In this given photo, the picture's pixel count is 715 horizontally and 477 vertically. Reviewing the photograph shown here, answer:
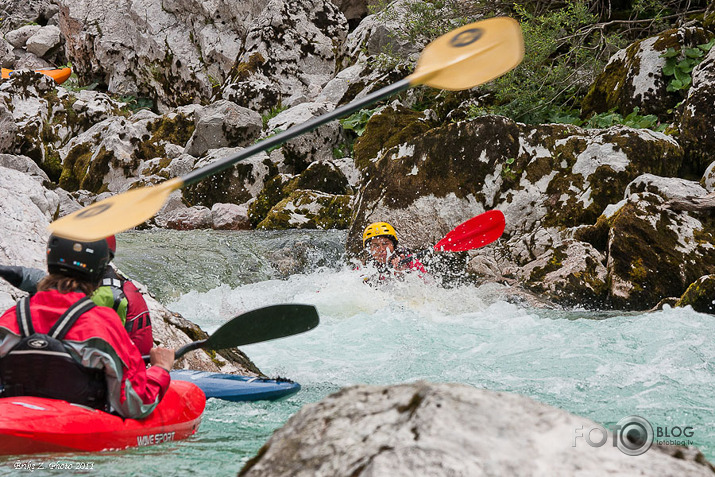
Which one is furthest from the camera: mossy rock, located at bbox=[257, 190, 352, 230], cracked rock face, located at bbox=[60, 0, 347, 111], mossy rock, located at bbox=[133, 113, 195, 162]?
cracked rock face, located at bbox=[60, 0, 347, 111]

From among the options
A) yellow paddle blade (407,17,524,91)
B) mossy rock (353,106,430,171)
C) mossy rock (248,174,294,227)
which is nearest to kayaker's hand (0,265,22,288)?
yellow paddle blade (407,17,524,91)

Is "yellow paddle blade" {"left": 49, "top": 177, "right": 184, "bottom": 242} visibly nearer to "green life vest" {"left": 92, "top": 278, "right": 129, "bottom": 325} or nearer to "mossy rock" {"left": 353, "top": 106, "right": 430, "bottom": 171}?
"green life vest" {"left": 92, "top": 278, "right": 129, "bottom": 325}

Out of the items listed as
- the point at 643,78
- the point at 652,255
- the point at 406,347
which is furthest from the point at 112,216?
the point at 643,78

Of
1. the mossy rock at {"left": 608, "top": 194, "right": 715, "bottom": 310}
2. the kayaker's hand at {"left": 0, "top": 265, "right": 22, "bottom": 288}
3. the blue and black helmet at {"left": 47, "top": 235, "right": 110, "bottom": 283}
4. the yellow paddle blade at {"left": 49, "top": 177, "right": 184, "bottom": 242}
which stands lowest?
the mossy rock at {"left": 608, "top": 194, "right": 715, "bottom": 310}

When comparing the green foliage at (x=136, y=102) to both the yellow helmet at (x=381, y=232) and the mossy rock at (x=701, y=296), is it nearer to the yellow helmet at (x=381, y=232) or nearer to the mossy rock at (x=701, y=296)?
the yellow helmet at (x=381, y=232)

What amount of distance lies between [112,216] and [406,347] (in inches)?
121

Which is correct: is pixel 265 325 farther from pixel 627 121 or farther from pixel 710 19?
→ pixel 710 19

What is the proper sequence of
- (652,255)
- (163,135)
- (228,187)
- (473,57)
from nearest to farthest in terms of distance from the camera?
(473,57) → (652,255) → (228,187) → (163,135)

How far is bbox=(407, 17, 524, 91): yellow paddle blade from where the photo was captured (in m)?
2.57

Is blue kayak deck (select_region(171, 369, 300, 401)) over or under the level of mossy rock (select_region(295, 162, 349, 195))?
over

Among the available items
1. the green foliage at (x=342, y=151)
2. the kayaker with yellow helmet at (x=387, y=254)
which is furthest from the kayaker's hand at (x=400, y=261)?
the green foliage at (x=342, y=151)

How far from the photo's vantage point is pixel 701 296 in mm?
4965

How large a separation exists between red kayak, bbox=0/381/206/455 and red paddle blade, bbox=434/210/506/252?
16.0 ft

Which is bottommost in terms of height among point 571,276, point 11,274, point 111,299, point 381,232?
point 571,276
